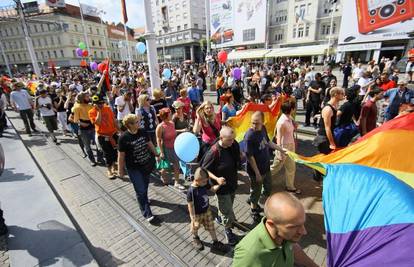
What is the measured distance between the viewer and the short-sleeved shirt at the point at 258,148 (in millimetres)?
3684

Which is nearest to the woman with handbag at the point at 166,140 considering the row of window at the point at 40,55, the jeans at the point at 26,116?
the jeans at the point at 26,116

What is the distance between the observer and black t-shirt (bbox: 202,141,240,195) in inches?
130

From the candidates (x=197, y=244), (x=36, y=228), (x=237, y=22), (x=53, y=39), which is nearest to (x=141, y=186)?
(x=197, y=244)

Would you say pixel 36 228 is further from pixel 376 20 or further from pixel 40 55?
pixel 40 55

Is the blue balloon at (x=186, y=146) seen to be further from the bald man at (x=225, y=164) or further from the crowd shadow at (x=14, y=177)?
the crowd shadow at (x=14, y=177)

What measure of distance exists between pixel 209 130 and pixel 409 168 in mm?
3174

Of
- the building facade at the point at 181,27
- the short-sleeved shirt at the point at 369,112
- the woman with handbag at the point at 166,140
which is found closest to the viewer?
the woman with handbag at the point at 166,140

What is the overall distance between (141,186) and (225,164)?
5.81 ft

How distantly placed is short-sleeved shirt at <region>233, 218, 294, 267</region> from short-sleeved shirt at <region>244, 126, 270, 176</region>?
6.71 ft

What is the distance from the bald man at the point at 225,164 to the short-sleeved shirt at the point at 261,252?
5.07 ft

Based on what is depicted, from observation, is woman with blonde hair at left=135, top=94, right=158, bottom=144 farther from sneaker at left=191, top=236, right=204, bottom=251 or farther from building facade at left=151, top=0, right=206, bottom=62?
building facade at left=151, top=0, right=206, bottom=62

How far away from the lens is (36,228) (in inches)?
150

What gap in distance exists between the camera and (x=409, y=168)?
2.62 metres

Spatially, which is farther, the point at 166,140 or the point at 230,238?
the point at 166,140
